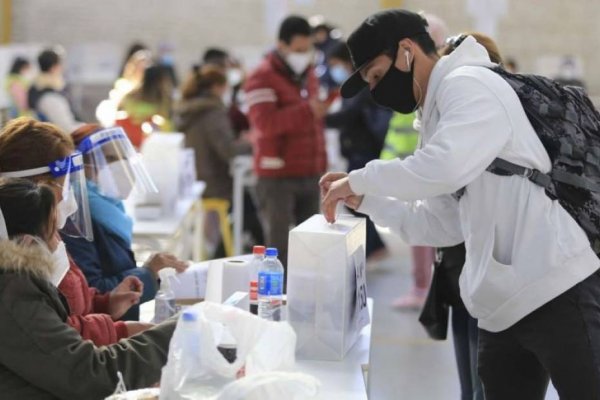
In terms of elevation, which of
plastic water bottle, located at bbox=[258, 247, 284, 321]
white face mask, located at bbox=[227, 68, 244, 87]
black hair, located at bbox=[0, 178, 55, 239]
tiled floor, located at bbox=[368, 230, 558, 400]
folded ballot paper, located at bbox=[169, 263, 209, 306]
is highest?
black hair, located at bbox=[0, 178, 55, 239]

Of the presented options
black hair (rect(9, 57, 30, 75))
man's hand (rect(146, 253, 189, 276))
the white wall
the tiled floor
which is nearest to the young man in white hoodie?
man's hand (rect(146, 253, 189, 276))

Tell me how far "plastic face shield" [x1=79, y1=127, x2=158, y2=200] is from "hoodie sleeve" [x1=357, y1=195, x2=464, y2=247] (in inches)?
39.4

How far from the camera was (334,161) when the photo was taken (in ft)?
27.5

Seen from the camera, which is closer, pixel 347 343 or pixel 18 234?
pixel 18 234

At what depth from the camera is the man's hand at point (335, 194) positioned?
8.68 ft

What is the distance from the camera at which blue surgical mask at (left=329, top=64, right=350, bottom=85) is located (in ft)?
24.9

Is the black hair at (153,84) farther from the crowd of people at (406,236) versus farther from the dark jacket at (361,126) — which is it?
the crowd of people at (406,236)

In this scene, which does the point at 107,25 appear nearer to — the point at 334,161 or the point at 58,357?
the point at 334,161

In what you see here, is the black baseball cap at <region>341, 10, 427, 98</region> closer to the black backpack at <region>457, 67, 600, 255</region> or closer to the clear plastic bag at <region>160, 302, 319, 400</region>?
the black backpack at <region>457, 67, 600, 255</region>

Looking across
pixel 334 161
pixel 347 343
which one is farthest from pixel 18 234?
pixel 334 161

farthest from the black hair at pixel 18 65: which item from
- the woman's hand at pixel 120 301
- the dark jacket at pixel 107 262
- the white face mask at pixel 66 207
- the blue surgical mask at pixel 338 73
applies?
the white face mask at pixel 66 207

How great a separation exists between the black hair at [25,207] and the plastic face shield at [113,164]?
1041 millimetres

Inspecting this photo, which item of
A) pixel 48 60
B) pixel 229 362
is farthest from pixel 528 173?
pixel 48 60

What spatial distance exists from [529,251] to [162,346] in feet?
2.92
